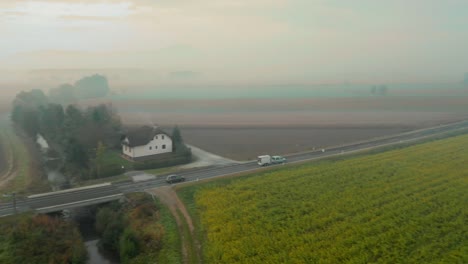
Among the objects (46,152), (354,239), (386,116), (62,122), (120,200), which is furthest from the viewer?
(386,116)

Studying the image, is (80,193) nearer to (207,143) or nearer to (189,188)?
(189,188)

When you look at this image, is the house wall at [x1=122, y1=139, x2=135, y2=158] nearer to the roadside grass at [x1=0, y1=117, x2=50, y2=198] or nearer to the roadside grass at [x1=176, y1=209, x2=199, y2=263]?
the roadside grass at [x1=0, y1=117, x2=50, y2=198]

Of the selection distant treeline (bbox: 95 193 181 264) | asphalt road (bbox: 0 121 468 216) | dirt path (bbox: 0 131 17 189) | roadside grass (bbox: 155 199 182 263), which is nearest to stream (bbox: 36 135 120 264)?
distant treeline (bbox: 95 193 181 264)

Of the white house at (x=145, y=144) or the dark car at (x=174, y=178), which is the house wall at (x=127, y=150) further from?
the dark car at (x=174, y=178)

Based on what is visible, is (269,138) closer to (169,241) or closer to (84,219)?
(84,219)

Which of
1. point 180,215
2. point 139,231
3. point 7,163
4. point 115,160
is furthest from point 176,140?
point 139,231

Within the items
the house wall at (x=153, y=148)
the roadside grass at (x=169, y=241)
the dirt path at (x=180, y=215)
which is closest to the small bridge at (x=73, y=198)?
the dirt path at (x=180, y=215)

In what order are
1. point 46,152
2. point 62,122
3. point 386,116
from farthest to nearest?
point 386,116 → point 46,152 → point 62,122

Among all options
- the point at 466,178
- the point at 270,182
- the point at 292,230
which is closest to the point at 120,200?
the point at 270,182
